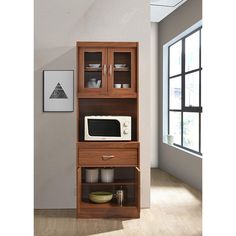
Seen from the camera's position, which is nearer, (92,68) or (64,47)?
(92,68)

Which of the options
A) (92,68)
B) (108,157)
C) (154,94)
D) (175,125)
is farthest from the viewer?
(154,94)

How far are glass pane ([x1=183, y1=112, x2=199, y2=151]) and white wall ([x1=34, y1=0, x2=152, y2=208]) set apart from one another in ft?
6.07

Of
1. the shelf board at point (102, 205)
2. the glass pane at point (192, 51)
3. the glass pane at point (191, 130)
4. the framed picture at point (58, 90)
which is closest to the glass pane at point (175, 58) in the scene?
the glass pane at point (192, 51)

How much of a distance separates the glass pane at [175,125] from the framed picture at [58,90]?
2960 millimetres

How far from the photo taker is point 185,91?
6730 mm

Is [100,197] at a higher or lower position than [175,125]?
lower

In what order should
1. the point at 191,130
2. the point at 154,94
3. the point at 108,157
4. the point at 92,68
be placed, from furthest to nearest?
the point at 154,94, the point at 191,130, the point at 92,68, the point at 108,157

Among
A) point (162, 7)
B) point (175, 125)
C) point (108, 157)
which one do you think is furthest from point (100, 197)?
point (162, 7)

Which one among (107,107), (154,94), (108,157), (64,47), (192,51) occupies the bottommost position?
(108,157)

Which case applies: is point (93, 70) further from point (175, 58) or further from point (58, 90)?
point (175, 58)

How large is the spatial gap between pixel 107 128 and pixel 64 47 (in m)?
1.03

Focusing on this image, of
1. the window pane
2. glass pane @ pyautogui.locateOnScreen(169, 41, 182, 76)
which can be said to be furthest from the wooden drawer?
glass pane @ pyautogui.locateOnScreen(169, 41, 182, 76)

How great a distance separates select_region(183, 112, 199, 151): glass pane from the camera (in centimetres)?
608

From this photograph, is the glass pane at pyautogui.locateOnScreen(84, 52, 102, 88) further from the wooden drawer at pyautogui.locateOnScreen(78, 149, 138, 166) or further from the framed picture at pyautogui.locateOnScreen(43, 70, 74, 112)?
the wooden drawer at pyautogui.locateOnScreen(78, 149, 138, 166)
